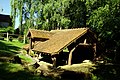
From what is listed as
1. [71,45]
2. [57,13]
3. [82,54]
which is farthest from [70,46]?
[57,13]

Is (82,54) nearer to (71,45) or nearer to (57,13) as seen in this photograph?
(71,45)

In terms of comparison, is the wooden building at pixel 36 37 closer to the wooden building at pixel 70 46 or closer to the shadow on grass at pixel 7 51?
the wooden building at pixel 70 46

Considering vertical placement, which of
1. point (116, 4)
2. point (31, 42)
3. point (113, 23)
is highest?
point (116, 4)

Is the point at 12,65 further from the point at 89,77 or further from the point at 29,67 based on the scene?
the point at 89,77

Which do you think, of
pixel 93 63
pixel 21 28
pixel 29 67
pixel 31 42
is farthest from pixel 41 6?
pixel 29 67

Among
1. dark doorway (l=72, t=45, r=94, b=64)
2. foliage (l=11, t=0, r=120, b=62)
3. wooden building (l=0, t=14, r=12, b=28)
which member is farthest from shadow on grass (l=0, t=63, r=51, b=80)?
wooden building (l=0, t=14, r=12, b=28)

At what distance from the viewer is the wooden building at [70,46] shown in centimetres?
2642

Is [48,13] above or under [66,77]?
above

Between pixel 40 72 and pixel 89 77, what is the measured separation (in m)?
5.41

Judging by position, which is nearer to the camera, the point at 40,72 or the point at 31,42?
the point at 40,72

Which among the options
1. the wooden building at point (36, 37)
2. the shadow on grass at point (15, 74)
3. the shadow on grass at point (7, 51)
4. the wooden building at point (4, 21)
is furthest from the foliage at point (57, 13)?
the wooden building at point (4, 21)

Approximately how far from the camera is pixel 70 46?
27.8m

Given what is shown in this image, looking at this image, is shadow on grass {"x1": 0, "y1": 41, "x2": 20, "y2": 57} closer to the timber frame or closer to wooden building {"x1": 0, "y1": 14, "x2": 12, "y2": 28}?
the timber frame

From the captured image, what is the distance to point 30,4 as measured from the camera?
52.2 metres
